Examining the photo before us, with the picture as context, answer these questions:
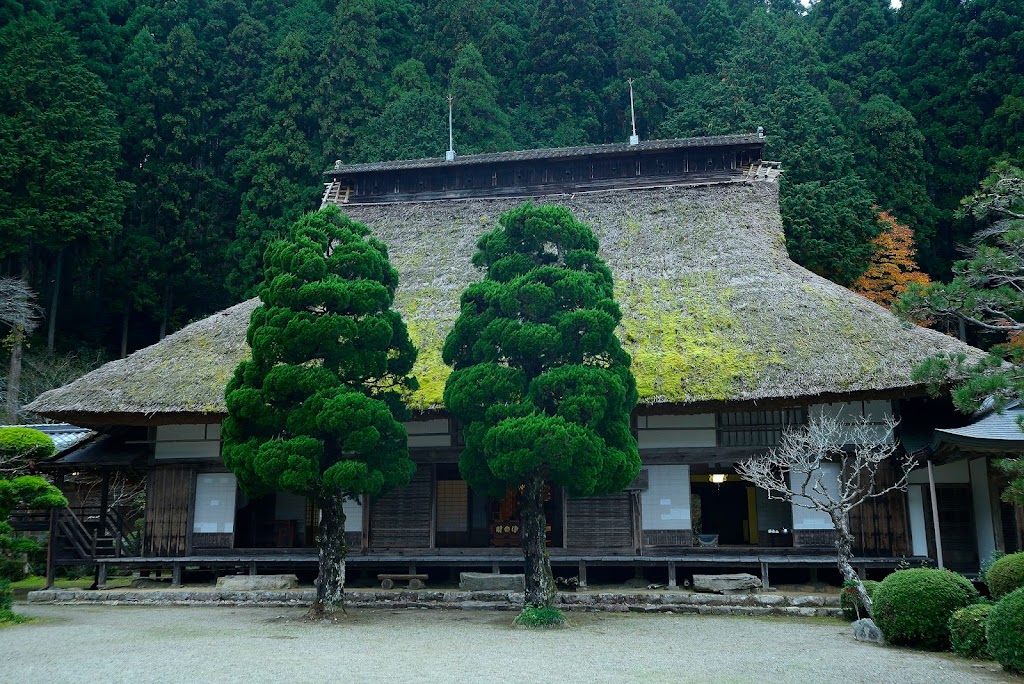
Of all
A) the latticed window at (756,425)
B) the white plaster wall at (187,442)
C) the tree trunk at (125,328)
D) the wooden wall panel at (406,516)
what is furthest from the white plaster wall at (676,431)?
the tree trunk at (125,328)

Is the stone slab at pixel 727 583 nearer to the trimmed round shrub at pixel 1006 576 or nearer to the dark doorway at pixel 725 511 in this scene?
the trimmed round shrub at pixel 1006 576

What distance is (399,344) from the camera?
12.5 metres

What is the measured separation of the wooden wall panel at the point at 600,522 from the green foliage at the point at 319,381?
4110mm

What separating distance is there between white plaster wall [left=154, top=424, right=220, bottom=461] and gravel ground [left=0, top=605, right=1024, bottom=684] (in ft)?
13.6

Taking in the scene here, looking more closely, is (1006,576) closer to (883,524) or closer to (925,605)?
(925,605)

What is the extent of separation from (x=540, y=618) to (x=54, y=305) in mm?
23646

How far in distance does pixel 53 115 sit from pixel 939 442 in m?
27.5

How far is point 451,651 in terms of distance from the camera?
9.23 meters

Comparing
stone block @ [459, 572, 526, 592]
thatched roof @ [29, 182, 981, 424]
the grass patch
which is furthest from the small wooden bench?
the grass patch

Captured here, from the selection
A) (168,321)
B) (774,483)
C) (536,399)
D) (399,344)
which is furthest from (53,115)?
(774,483)

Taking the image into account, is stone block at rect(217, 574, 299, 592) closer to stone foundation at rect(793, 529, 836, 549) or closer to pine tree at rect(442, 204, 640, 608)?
pine tree at rect(442, 204, 640, 608)

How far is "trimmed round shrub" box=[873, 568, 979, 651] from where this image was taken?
8906mm

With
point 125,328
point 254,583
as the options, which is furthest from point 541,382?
point 125,328

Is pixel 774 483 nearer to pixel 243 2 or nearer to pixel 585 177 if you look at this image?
pixel 585 177
